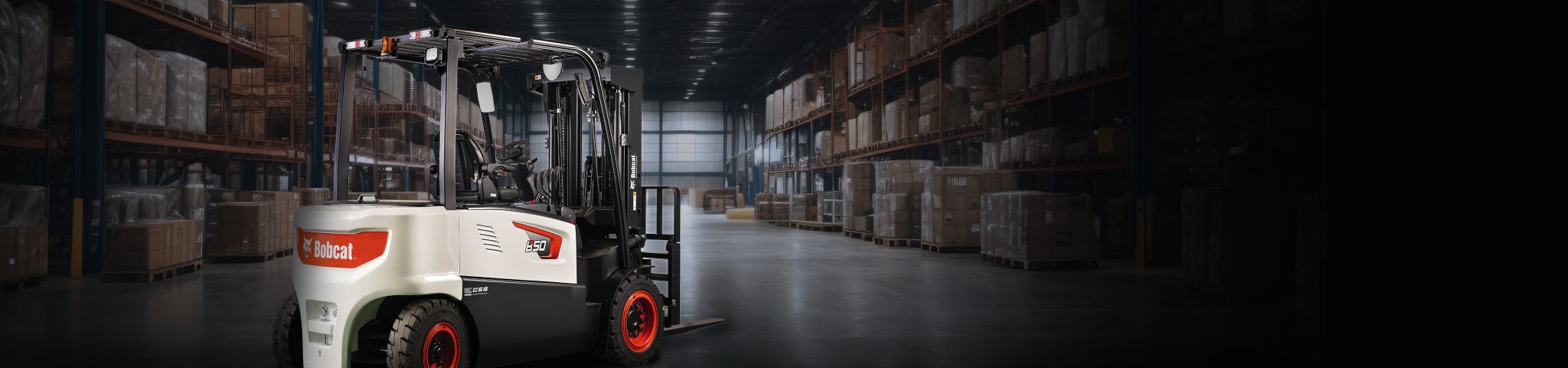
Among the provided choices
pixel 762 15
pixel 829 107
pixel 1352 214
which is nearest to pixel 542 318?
pixel 1352 214

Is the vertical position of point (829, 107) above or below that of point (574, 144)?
above

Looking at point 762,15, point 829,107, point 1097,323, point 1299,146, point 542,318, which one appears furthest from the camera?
point 762,15

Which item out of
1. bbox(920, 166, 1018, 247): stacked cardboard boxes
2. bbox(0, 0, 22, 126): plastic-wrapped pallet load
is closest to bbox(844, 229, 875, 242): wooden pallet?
bbox(920, 166, 1018, 247): stacked cardboard boxes

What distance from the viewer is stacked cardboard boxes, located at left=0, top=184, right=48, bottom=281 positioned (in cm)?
696

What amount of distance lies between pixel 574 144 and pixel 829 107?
13.6m

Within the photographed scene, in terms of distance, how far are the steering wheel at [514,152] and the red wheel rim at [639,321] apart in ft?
3.12

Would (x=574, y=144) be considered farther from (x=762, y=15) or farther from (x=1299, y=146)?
(x=762, y=15)

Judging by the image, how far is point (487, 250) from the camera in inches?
137

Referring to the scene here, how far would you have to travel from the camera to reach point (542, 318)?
12.2 feet

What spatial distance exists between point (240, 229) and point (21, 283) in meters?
2.47

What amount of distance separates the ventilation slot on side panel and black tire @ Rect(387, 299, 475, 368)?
285 millimetres

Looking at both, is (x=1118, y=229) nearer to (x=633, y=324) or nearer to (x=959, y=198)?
(x=959, y=198)

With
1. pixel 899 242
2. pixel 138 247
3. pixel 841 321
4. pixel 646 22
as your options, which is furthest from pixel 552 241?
pixel 646 22

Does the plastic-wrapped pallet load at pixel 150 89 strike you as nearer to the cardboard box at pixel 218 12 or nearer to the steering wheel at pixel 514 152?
the cardboard box at pixel 218 12
